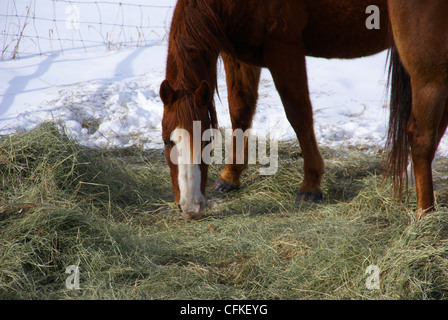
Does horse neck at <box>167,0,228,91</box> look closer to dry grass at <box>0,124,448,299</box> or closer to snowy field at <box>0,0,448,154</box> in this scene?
snowy field at <box>0,0,448,154</box>

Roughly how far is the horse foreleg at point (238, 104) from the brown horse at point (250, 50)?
370 mm

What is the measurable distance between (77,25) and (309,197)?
7.19 meters

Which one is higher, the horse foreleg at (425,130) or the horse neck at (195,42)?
the horse neck at (195,42)

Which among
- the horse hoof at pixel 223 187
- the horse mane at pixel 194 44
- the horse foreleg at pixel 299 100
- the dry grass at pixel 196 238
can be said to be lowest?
the horse hoof at pixel 223 187

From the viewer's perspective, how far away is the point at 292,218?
10.5 feet

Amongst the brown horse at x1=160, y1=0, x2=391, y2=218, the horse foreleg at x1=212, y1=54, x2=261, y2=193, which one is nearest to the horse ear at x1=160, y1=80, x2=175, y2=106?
the brown horse at x1=160, y1=0, x2=391, y2=218

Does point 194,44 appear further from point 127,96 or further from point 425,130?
point 127,96

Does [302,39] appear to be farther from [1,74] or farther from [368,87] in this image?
[1,74]

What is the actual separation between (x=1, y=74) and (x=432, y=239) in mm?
6271

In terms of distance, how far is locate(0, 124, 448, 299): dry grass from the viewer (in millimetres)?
2262

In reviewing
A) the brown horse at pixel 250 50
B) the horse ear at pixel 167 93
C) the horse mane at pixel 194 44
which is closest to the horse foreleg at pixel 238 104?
the brown horse at pixel 250 50

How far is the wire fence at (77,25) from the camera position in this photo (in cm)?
818

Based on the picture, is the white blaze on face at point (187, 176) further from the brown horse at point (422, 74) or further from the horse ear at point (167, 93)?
the brown horse at point (422, 74)
